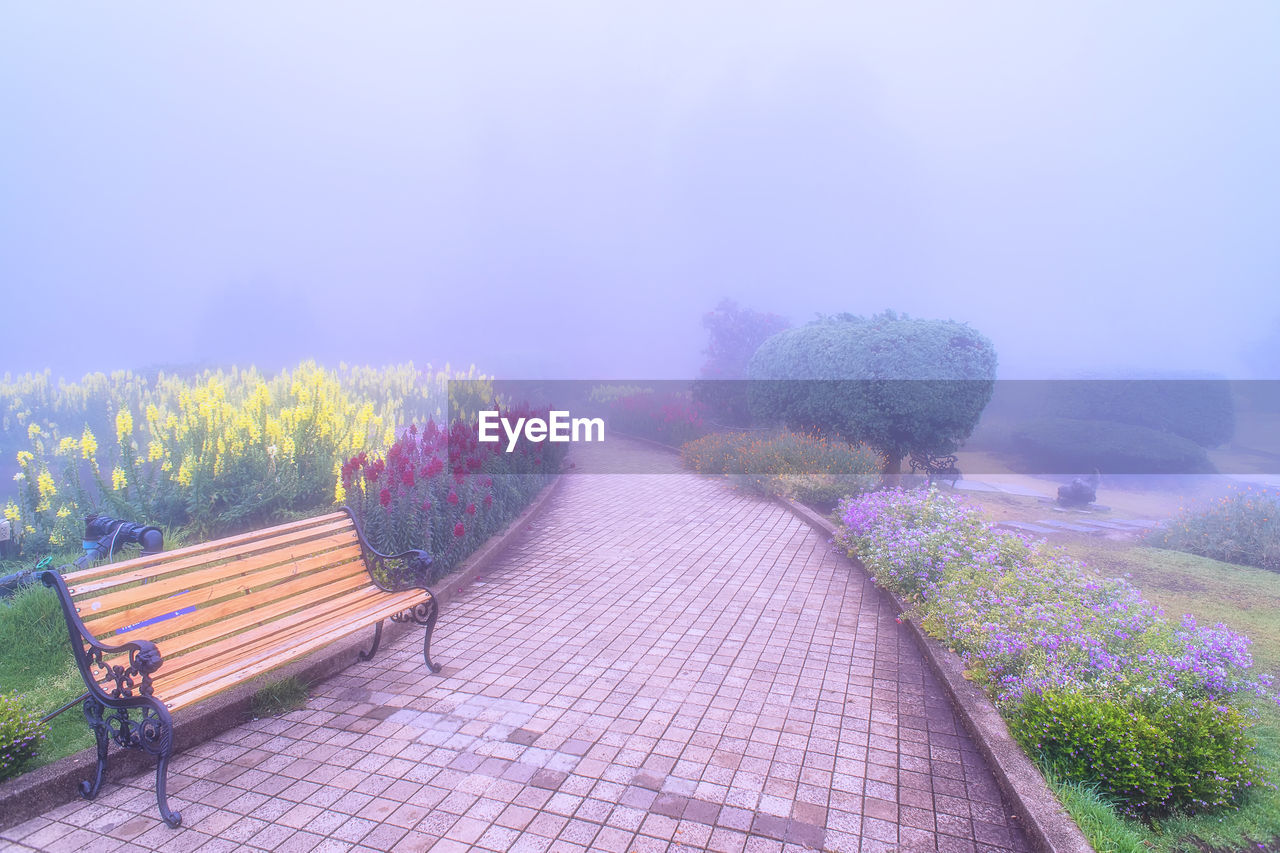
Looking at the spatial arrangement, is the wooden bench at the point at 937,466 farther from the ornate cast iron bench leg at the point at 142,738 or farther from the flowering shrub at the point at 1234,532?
the ornate cast iron bench leg at the point at 142,738

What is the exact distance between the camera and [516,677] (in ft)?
13.6

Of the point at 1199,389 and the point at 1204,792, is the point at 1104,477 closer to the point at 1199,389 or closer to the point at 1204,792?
the point at 1199,389

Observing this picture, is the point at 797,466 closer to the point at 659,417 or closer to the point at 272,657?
the point at 659,417

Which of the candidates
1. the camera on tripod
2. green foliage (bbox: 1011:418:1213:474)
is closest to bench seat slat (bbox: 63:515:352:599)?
the camera on tripod

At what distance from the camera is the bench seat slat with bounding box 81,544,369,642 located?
3053 millimetres

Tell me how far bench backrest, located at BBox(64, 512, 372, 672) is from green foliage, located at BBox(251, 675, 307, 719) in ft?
1.17

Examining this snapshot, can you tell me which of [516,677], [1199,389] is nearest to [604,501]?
[516,677]

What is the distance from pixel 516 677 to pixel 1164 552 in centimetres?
863

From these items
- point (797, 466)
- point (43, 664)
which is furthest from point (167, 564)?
point (797, 466)

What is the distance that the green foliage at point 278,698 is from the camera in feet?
11.9

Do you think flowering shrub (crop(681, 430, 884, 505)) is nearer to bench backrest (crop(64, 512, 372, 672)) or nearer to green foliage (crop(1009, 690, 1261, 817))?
green foliage (crop(1009, 690, 1261, 817))

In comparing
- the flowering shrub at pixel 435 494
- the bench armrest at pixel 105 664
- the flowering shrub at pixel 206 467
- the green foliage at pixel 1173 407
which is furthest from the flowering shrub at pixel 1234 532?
the green foliage at pixel 1173 407

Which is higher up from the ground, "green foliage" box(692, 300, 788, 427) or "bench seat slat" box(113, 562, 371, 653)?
"green foliage" box(692, 300, 788, 427)

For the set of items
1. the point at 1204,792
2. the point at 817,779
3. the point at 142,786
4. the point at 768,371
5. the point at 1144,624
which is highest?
the point at 768,371
